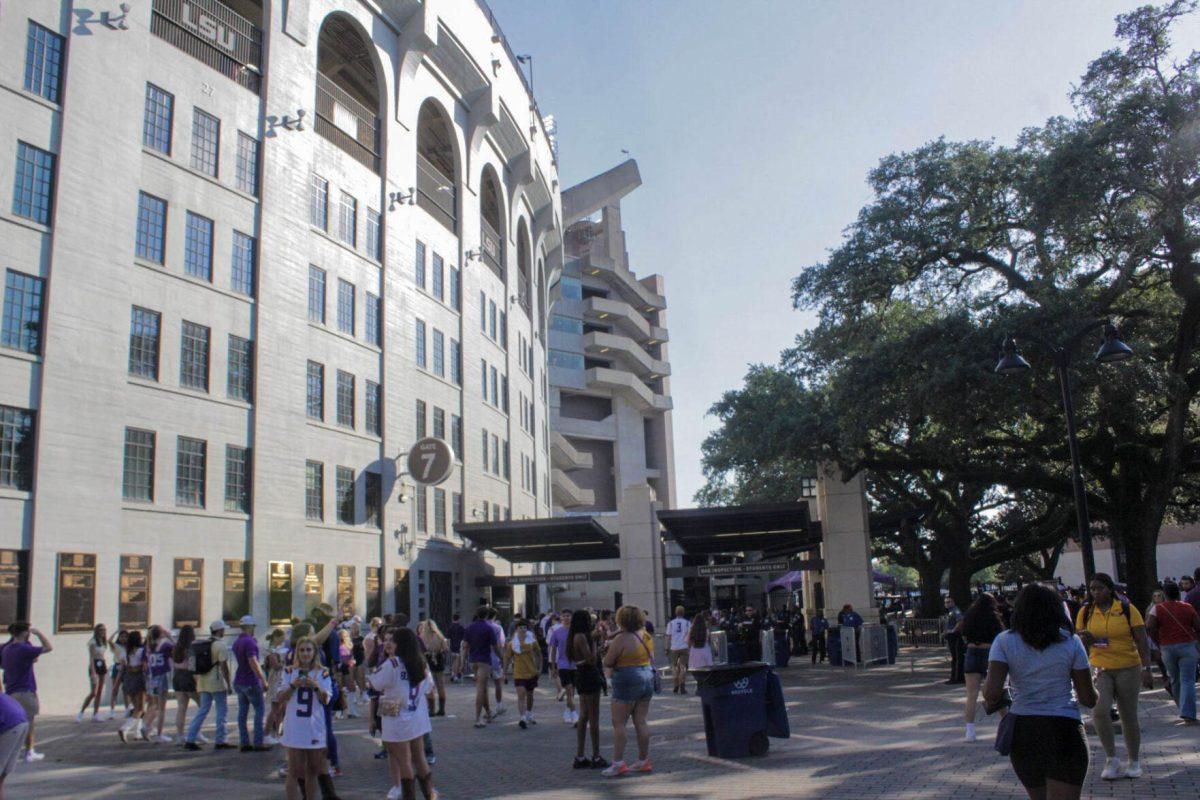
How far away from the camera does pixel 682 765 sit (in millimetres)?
11484

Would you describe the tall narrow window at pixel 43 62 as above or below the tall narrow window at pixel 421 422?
above

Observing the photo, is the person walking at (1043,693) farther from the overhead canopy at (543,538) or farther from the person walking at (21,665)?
the overhead canopy at (543,538)

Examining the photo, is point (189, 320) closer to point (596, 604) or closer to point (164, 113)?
point (164, 113)

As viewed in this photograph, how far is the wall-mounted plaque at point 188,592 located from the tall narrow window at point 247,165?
398 inches

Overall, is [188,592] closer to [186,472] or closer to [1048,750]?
[186,472]

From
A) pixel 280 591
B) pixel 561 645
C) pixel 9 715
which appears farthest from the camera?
pixel 280 591

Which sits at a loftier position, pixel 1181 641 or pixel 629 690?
pixel 1181 641

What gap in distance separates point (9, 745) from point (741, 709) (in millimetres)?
7313

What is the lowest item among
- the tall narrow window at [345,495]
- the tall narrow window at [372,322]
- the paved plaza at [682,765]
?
the paved plaza at [682,765]

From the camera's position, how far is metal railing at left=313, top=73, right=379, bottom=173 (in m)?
32.7

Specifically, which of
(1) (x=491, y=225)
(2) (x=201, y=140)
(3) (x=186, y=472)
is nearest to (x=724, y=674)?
(3) (x=186, y=472)

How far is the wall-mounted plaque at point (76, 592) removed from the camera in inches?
860

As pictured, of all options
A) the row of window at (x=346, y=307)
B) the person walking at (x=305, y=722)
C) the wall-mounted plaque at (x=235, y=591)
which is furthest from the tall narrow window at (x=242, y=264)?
the person walking at (x=305, y=722)

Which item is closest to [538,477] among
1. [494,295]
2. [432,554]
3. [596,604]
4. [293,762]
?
[494,295]
